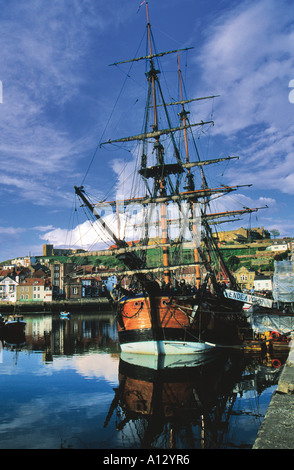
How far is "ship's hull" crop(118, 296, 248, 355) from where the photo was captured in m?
20.2

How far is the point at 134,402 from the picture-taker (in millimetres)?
13297

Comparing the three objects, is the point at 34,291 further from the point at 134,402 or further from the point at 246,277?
the point at 134,402

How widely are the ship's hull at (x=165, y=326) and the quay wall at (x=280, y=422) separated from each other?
13.1 m

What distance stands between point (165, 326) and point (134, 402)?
7.24 meters

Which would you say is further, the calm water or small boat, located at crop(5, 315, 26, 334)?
small boat, located at crop(5, 315, 26, 334)

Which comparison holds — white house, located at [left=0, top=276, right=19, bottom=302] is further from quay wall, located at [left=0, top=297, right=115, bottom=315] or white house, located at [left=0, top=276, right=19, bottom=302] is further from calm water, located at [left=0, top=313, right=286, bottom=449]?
calm water, located at [left=0, top=313, right=286, bottom=449]

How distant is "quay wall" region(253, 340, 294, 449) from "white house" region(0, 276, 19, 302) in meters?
98.3

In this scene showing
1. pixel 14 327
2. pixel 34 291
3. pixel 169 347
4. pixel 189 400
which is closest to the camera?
pixel 189 400

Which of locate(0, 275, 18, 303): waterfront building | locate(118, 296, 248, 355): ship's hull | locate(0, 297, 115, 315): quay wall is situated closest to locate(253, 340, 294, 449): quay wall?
locate(118, 296, 248, 355): ship's hull

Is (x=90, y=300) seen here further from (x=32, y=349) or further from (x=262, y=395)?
(x=262, y=395)

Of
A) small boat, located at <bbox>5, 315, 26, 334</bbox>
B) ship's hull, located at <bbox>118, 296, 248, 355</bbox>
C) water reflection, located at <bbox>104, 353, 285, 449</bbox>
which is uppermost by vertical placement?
ship's hull, located at <bbox>118, 296, 248, 355</bbox>

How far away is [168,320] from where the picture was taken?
2027 centimetres

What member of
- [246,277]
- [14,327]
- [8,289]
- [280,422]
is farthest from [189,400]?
[8,289]
